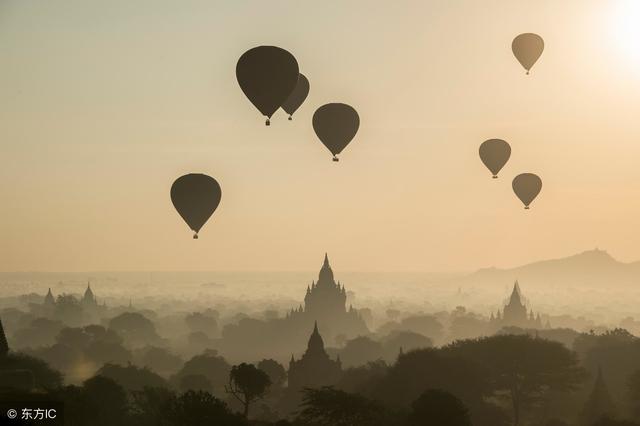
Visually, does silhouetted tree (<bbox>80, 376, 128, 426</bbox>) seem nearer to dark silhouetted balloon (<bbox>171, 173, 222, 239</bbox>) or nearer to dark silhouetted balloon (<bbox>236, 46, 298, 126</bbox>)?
dark silhouetted balloon (<bbox>171, 173, 222, 239</bbox>)

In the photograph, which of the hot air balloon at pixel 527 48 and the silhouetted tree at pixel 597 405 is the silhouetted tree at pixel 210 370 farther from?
the hot air balloon at pixel 527 48

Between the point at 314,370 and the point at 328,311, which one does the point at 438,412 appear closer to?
the point at 314,370

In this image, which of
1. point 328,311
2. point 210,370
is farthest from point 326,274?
point 210,370

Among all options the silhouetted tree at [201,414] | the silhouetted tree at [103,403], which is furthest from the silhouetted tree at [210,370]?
the silhouetted tree at [201,414]

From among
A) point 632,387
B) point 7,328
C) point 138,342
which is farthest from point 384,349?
point 7,328

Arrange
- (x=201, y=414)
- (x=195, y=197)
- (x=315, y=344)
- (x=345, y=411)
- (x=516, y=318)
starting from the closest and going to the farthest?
(x=201, y=414), (x=345, y=411), (x=195, y=197), (x=315, y=344), (x=516, y=318)

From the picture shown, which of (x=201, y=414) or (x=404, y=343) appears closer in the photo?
(x=201, y=414)

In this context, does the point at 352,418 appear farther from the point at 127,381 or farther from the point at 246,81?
the point at 127,381
